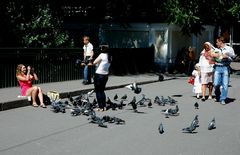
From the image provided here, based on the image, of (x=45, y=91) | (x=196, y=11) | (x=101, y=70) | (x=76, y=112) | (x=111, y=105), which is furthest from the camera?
(x=196, y=11)

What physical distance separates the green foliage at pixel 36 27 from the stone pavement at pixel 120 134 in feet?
28.3

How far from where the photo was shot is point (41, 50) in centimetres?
1858

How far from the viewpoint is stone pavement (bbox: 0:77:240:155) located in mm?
7453

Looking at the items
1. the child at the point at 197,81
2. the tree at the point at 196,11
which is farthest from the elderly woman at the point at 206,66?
the tree at the point at 196,11

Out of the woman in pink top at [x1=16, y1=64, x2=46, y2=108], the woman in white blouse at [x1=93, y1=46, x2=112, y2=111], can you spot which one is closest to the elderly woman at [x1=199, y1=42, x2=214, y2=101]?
the woman in white blouse at [x1=93, y1=46, x2=112, y2=111]

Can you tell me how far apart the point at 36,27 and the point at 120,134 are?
1297 centimetres

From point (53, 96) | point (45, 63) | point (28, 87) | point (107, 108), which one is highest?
point (45, 63)

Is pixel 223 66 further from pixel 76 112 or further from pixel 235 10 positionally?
pixel 235 10

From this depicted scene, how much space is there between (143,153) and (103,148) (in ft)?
2.32

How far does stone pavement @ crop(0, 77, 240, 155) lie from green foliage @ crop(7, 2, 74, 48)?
8.64 m

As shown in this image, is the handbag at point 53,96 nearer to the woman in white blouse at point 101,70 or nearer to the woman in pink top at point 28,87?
the woman in pink top at point 28,87

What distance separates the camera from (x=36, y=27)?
2083cm

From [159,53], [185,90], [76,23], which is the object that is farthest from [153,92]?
[76,23]

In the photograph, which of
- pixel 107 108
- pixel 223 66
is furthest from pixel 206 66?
pixel 107 108
